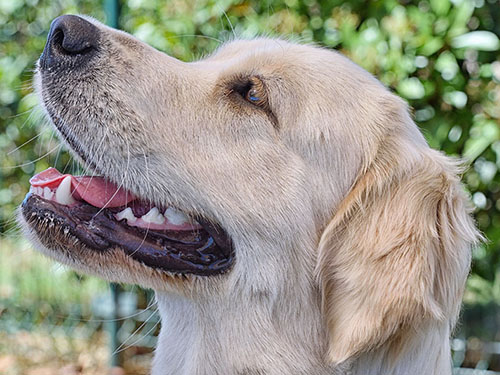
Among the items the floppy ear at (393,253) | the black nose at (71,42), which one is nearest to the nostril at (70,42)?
the black nose at (71,42)

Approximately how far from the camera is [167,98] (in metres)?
2.38

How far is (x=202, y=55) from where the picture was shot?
142 inches

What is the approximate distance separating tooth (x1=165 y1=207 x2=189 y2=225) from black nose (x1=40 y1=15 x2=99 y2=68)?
0.54 m

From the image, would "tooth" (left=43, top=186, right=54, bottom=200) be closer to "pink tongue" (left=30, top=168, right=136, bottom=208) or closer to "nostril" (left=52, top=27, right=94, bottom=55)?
"pink tongue" (left=30, top=168, right=136, bottom=208)

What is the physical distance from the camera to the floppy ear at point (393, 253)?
6.92ft

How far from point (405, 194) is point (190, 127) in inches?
27.0

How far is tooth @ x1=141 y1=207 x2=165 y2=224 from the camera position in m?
2.42

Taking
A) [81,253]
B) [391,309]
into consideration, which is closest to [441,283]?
[391,309]

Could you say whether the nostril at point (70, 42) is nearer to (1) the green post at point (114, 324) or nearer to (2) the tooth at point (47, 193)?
(2) the tooth at point (47, 193)

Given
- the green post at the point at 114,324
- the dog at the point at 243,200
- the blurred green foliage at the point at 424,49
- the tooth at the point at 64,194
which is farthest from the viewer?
the green post at the point at 114,324

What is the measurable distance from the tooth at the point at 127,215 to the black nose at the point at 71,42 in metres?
0.48

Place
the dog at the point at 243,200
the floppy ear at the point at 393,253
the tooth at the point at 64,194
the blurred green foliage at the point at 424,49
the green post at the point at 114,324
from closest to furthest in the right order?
1. the floppy ear at the point at 393,253
2. the dog at the point at 243,200
3. the tooth at the point at 64,194
4. the blurred green foliage at the point at 424,49
5. the green post at the point at 114,324

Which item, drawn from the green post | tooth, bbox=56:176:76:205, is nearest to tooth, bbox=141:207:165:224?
tooth, bbox=56:176:76:205

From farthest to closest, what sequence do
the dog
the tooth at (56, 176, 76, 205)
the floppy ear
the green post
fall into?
the green post, the tooth at (56, 176, 76, 205), the dog, the floppy ear
